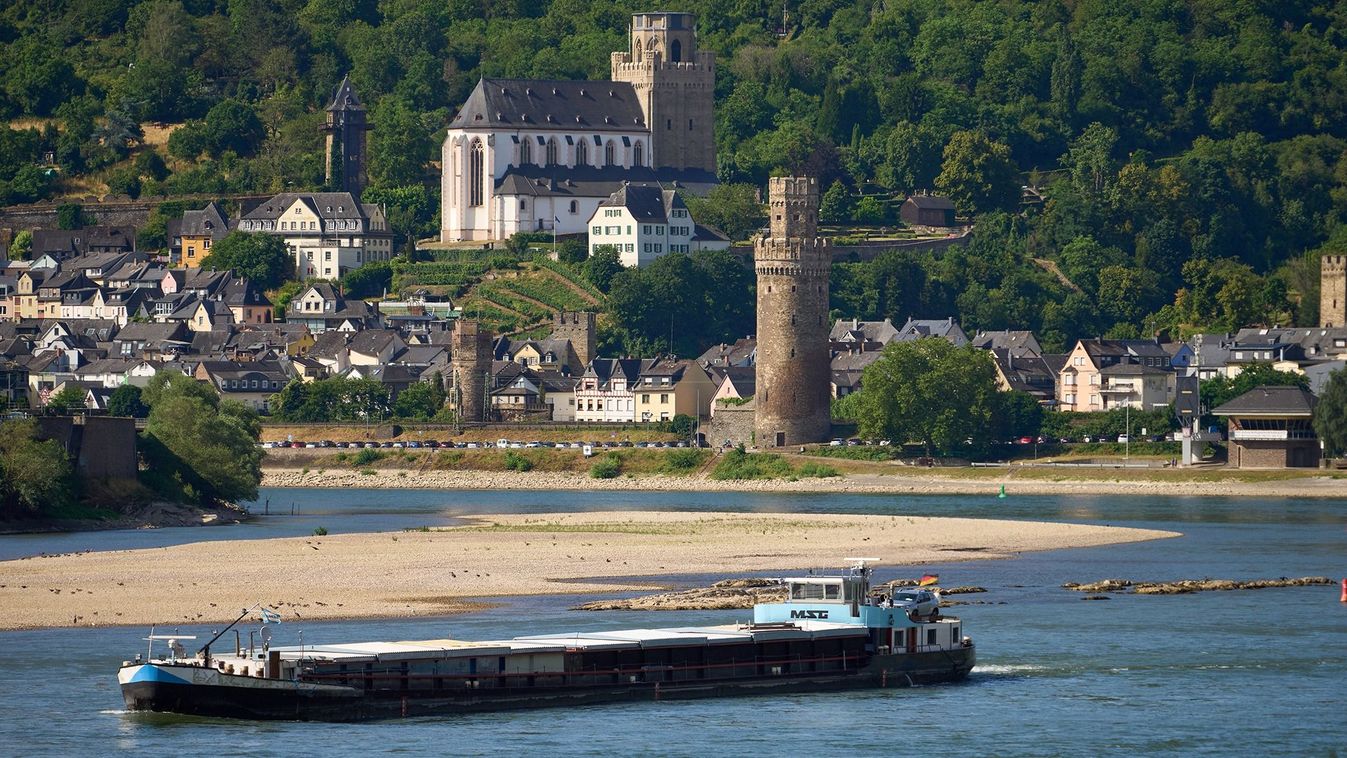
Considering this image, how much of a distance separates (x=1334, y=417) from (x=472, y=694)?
66907mm

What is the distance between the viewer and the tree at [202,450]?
8700 centimetres

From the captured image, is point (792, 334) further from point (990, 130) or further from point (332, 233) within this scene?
point (990, 130)

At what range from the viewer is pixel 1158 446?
4466 inches

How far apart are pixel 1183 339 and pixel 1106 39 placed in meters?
46.6

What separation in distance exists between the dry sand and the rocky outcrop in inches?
280

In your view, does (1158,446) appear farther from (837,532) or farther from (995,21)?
(995,21)

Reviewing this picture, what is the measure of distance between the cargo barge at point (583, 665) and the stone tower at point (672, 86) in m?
117

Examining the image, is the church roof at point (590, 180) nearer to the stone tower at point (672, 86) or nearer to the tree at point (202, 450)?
the stone tower at point (672, 86)

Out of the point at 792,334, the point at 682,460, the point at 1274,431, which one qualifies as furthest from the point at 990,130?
the point at 1274,431

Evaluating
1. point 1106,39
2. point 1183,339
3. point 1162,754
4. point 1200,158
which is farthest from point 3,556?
point 1106,39

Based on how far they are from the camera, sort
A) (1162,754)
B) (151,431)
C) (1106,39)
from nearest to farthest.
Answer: (1162,754) → (151,431) → (1106,39)

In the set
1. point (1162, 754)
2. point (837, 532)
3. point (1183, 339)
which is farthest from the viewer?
point (1183, 339)

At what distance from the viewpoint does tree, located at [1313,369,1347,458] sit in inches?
4114

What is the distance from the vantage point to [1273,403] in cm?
10862
